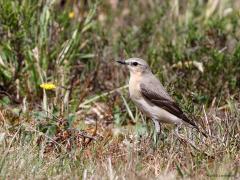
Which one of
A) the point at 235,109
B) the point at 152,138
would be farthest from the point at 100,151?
the point at 235,109

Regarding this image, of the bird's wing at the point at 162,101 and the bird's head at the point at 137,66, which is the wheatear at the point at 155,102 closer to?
the bird's wing at the point at 162,101

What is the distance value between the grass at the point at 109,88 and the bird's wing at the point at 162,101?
0.35ft

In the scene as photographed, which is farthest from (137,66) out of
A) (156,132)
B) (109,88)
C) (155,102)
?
(109,88)

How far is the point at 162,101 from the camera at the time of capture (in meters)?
7.20

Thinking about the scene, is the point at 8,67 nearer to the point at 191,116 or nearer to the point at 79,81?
the point at 79,81

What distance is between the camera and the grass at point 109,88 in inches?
230

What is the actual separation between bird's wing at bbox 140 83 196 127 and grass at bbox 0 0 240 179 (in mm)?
107

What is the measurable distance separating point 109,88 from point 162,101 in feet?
5.27

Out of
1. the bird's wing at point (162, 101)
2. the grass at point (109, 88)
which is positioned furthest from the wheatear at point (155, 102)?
the grass at point (109, 88)

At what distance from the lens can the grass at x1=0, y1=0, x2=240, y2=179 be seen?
5836 millimetres

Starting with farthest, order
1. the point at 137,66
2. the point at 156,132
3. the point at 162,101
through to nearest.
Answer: the point at 137,66 → the point at 162,101 → the point at 156,132

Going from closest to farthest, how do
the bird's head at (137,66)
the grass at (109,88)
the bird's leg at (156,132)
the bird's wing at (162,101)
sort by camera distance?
the grass at (109,88) < the bird's leg at (156,132) < the bird's wing at (162,101) < the bird's head at (137,66)

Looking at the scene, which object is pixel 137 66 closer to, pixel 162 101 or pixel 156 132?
pixel 162 101

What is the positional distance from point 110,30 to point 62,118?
3.11 meters
